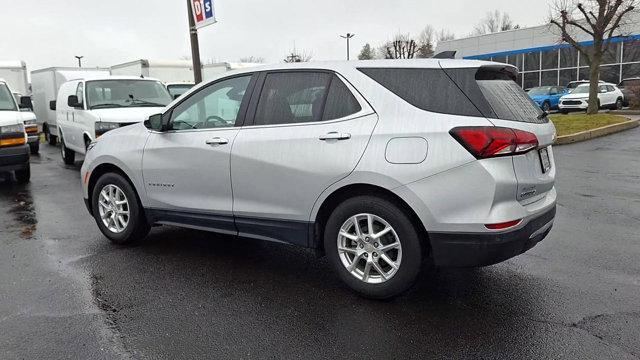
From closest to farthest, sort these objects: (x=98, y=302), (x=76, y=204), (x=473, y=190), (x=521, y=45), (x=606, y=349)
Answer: (x=606, y=349)
(x=473, y=190)
(x=98, y=302)
(x=76, y=204)
(x=521, y=45)

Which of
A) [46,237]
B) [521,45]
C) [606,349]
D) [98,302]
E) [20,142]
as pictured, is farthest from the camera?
[521,45]

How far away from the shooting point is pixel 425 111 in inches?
137

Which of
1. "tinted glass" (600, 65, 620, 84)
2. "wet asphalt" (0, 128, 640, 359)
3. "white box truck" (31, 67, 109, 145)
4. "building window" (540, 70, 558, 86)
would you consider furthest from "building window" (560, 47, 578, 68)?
"wet asphalt" (0, 128, 640, 359)

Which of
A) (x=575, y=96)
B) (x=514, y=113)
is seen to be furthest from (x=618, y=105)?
(x=514, y=113)

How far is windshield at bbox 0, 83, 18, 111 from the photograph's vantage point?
9773 millimetres

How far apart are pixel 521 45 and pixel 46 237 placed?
1516 inches

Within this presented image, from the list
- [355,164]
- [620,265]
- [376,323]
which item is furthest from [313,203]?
[620,265]

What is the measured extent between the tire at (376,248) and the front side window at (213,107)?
131 cm

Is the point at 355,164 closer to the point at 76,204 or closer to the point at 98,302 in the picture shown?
the point at 98,302

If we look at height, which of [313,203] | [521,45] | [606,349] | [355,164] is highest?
[521,45]

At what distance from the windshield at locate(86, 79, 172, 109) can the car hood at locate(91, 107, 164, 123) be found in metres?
0.39

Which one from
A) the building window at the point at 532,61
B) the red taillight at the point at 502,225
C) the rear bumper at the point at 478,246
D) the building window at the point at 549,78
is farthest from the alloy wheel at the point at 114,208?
the building window at the point at 532,61

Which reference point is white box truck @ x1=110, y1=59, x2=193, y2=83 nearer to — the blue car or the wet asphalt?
the wet asphalt

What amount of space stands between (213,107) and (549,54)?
36225mm
